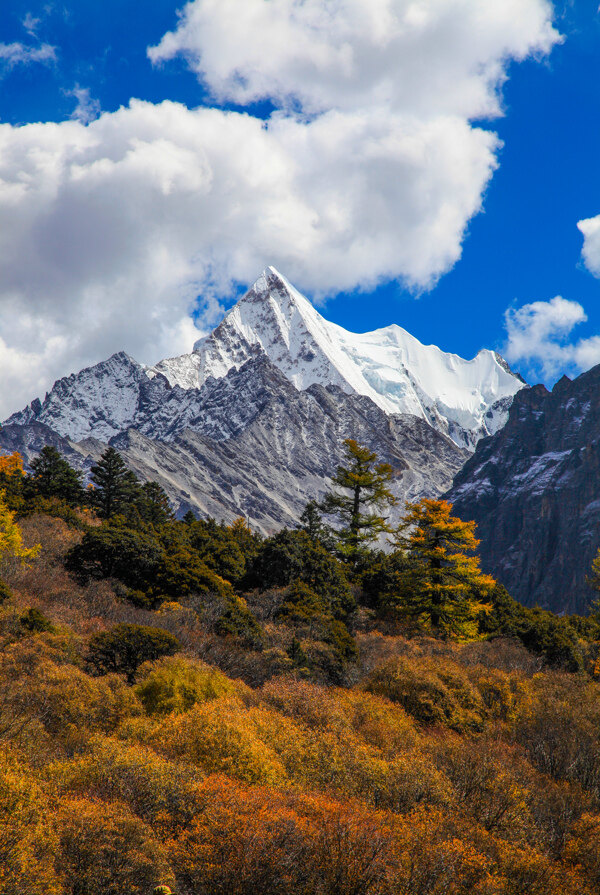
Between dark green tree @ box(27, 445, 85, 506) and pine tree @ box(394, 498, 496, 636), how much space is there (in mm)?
30186

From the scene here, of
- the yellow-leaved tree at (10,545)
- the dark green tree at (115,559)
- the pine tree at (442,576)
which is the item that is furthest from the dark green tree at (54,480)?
the pine tree at (442,576)

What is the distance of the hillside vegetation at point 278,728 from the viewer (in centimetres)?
1048

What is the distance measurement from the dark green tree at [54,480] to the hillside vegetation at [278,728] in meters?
17.0

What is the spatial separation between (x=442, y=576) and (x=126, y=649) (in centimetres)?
2184

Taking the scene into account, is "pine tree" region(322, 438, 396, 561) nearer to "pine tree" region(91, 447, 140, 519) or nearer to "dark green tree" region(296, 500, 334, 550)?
"dark green tree" region(296, 500, 334, 550)

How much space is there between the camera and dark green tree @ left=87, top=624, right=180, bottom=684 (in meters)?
20.8

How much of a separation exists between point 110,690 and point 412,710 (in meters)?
10.3

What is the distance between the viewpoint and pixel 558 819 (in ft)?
49.0

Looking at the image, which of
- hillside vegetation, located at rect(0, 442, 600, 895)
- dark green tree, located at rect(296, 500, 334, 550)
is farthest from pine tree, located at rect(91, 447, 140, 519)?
hillside vegetation, located at rect(0, 442, 600, 895)

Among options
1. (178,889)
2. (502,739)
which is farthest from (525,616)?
(178,889)

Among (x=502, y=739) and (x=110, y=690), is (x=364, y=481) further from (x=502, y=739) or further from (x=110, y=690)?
(x=110, y=690)

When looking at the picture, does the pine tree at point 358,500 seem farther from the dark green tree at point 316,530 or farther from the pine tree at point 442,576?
the pine tree at point 442,576

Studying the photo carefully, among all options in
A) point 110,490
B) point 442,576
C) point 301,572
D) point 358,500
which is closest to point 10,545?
point 301,572

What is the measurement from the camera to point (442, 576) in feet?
123
